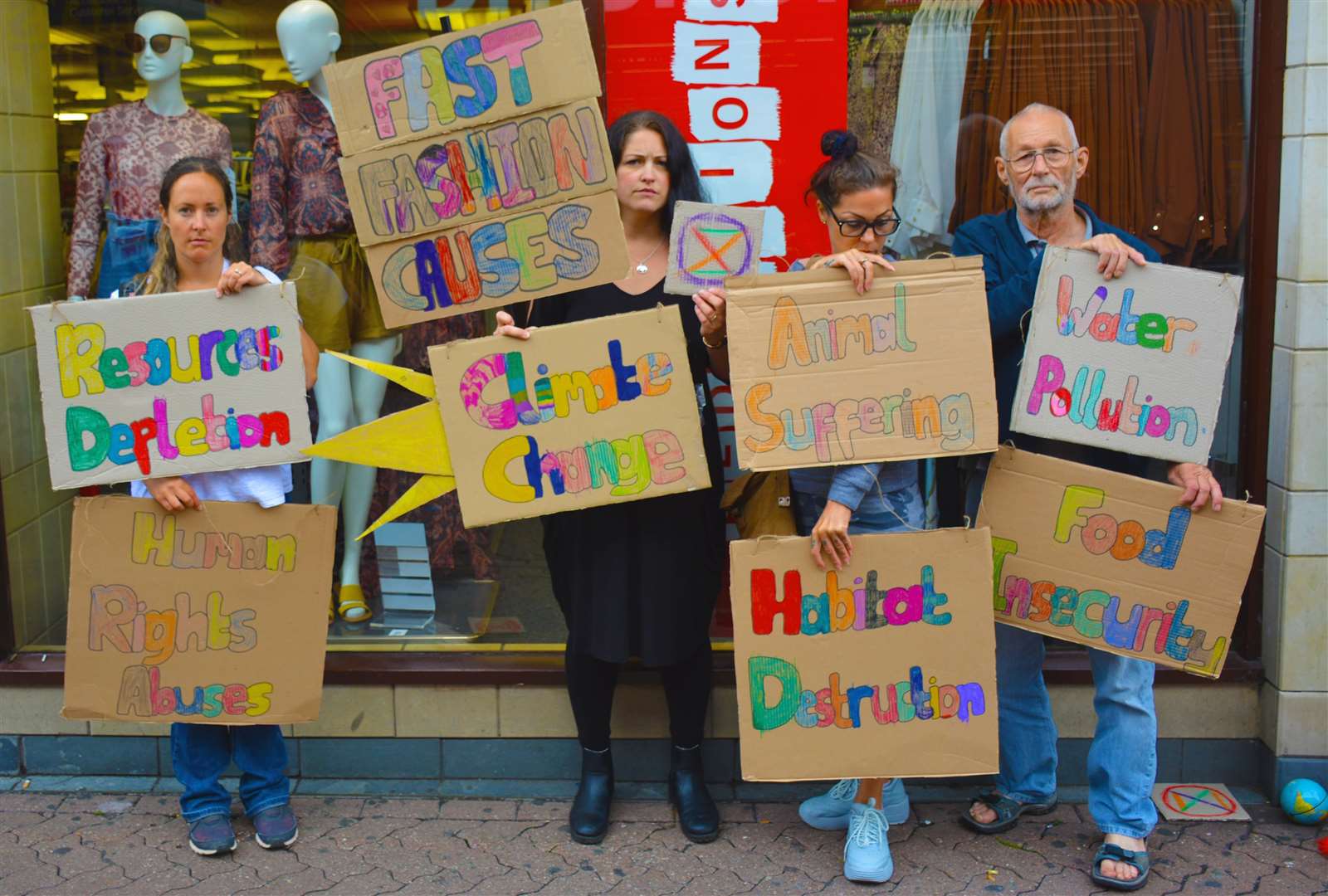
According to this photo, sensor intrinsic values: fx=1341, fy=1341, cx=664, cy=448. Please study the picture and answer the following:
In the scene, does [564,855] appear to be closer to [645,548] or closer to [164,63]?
[645,548]

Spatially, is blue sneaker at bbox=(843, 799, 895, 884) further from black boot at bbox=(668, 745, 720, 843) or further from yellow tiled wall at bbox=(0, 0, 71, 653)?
yellow tiled wall at bbox=(0, 0, 71, 653)

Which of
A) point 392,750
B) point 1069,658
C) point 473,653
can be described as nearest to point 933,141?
point 1069,658

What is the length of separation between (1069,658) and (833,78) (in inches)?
75.3

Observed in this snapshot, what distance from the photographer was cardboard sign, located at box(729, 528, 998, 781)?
129 inches

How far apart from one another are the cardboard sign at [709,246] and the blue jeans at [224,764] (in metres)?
1.70

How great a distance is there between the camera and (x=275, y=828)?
368 centimetres

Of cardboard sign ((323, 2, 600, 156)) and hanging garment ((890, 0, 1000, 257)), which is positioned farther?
hanging garment ((890, 0, 1000, 257))

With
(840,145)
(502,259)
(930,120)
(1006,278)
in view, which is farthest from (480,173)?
(930,120)

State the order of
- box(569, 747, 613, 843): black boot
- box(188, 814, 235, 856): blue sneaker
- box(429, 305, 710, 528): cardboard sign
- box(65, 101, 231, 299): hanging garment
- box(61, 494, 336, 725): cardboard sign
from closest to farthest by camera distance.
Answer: box(429, 305, 710, 528): cardboard sign, box(61, 494, 336, 725): cardboard sign, box(188, 814, 235, 856): blue sneaker, box(569, 747, 613, 843): black boot, box(65, 101, 231, 299): hanging garment

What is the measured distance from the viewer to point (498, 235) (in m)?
3.32

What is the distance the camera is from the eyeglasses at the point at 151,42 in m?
4.19

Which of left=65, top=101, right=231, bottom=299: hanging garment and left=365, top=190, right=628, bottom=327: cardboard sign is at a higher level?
left=65, top=101, right=231, bottom=299: hanging garment

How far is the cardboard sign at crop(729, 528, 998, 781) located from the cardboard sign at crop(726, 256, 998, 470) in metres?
0.25

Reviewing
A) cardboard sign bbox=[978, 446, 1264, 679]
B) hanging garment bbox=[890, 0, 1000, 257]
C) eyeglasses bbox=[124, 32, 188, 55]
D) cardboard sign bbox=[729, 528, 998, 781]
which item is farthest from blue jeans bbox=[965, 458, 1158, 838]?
eyeglasses bbox=[124, 32, 188, 55]
